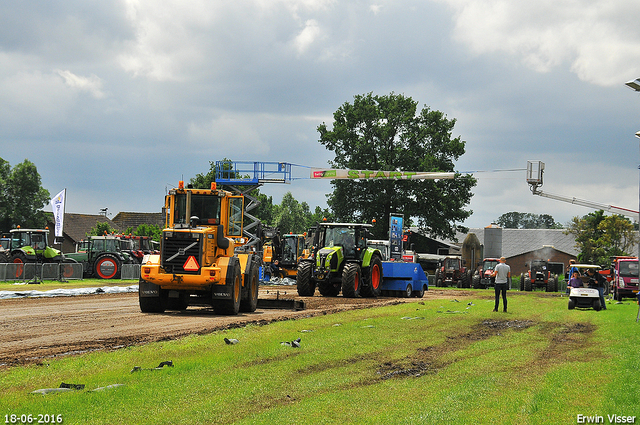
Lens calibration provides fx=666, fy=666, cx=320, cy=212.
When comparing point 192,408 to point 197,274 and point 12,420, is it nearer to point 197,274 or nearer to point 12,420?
point 12,420

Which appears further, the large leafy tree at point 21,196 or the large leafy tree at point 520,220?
the large leafy tree at point 520,220

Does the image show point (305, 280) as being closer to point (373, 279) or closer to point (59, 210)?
point (373, 279)

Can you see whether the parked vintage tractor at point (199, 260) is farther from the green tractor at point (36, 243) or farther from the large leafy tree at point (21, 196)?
the large leafy tree at point (21, 196)

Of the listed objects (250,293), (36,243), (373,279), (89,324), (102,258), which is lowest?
(89,324)

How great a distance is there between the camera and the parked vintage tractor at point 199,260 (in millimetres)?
16344

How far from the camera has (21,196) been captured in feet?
239

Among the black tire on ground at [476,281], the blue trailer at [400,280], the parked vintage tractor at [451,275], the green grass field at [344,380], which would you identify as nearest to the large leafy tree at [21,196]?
A: the parked vintage tractor at [451,275]

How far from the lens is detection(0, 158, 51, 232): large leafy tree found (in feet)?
236

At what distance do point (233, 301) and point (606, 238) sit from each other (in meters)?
58.2

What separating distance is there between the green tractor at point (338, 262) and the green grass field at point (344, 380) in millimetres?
11684

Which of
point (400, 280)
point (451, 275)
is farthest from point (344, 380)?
point (451, 275)

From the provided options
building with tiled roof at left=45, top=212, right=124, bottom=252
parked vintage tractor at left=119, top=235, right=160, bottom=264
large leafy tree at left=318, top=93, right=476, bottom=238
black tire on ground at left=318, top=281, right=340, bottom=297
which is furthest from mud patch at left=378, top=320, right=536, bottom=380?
building with tiled roof at left=45, top=212, right=124, bottom=252

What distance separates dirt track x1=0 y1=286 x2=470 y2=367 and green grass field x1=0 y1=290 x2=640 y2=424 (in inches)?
35.5

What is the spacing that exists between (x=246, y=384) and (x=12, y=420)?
2.76 metres
